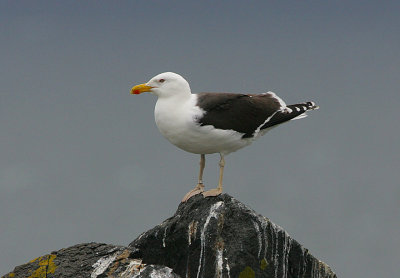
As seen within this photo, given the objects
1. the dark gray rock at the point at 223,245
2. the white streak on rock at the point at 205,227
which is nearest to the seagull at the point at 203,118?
the white streak on rock at the point at 205,227

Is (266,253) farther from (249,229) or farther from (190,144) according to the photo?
(190,144)

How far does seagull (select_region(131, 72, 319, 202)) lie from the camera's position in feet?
37.5

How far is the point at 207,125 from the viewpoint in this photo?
1145 centimetres

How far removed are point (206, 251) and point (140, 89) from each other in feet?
9.96

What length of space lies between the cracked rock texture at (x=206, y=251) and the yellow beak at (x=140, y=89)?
2119 millimetres

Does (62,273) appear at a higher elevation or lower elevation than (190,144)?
lower

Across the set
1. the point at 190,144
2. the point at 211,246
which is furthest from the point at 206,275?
the point at 190,144

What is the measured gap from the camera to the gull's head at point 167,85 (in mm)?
11602

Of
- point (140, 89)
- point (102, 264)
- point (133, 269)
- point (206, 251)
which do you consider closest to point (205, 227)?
point (206, 251)

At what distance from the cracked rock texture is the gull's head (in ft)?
6.24

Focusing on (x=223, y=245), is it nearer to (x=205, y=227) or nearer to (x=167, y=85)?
(x=205, y=227)

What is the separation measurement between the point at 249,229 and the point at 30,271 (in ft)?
11.6

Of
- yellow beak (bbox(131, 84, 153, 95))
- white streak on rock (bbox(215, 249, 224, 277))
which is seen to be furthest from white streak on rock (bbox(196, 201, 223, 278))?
yellow beak (bbox(131, 84, 153, 95))

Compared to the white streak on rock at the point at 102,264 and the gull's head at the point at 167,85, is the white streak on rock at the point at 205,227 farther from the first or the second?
the gull's head at the point at 167,85
